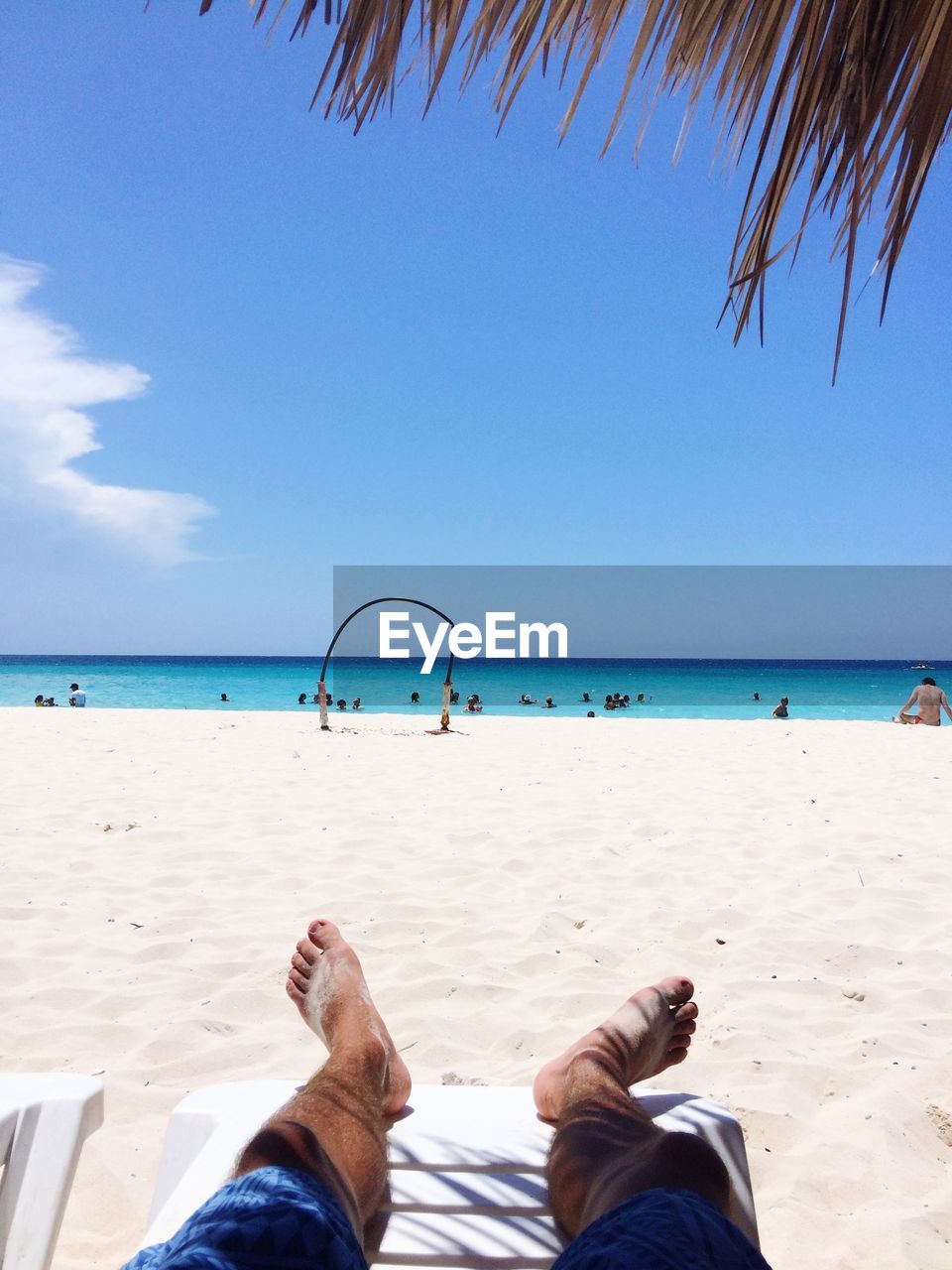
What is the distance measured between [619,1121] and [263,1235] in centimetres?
68

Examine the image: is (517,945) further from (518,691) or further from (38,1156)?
(518,691)

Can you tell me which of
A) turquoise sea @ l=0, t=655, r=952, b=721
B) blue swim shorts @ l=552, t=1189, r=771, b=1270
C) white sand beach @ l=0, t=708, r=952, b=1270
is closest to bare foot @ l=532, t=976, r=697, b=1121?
white sand beach @ l=0, t=708, r=952, b=1270

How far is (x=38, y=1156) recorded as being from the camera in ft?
3.53

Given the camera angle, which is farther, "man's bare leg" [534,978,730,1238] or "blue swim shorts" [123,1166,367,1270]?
"man's bare leg" [534,978,730,1238]

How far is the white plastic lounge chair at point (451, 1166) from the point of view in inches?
39.6

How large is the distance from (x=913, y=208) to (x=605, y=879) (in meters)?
2.44

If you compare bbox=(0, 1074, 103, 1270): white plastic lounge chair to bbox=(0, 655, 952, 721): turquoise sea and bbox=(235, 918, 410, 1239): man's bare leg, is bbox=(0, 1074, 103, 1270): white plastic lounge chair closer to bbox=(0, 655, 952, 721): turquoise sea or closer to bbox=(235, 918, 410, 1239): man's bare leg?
bbox=(235, 918, 410, 1239): man's bare leg

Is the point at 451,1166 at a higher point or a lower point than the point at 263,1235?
lower

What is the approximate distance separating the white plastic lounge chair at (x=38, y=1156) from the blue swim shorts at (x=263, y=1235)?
0.37 m

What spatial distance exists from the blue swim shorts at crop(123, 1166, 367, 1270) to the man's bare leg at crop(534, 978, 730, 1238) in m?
0.36

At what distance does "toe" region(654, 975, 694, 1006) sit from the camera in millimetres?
1682

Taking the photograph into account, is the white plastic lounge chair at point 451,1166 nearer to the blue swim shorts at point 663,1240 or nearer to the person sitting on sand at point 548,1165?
the person sitting on sand at point 548,1165

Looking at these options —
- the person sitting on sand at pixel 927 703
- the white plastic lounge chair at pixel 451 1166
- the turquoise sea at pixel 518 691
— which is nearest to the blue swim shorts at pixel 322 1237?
the white plastic lounge chair at pixel 451 1166

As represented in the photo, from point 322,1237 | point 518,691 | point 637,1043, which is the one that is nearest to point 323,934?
point 637,1043
